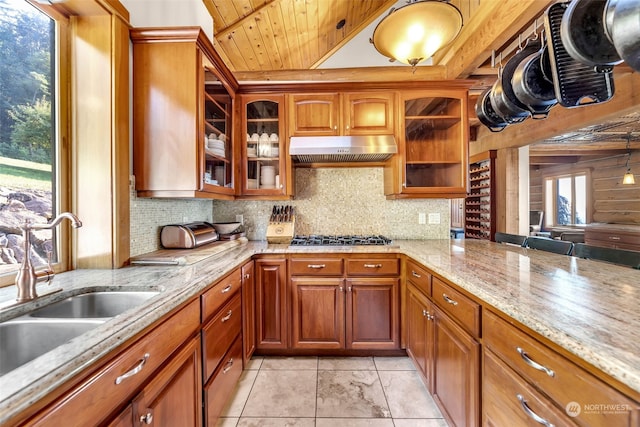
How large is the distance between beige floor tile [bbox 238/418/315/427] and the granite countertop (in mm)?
901

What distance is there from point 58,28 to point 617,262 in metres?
3.36

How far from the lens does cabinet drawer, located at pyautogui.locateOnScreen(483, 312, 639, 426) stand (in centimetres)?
63

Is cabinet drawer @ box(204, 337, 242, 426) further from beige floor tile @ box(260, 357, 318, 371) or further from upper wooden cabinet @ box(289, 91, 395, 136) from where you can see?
upper wooden cabinet @ box(289, 91, 395, 136)

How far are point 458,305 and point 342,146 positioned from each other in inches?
58.8

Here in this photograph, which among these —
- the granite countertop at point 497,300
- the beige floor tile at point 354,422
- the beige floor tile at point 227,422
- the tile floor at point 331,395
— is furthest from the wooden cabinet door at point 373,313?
the beige floor tile at point 227,422

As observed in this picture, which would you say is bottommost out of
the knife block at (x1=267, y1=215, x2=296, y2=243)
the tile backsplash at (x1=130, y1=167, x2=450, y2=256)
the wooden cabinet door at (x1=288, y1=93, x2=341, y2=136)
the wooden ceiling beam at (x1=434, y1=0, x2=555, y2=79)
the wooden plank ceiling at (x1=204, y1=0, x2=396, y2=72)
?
the knife block at (x1=267, y1=215, x2=296, y2=243)

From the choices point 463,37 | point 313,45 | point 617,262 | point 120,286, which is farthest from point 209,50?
point 617,262

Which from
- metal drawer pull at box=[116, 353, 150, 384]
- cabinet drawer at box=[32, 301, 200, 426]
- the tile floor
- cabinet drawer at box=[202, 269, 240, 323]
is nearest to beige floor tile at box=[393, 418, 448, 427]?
the tile floor

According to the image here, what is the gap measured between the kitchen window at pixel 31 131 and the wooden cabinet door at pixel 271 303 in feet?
3.94

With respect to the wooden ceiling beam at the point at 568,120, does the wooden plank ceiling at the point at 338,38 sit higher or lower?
higher

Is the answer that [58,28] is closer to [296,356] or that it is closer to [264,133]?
[264,133]

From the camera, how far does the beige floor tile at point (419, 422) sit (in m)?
1.59

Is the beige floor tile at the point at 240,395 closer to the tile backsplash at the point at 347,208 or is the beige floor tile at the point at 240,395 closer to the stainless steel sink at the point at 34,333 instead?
the stainless steel sink at the point at 34,333

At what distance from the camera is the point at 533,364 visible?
84cm
